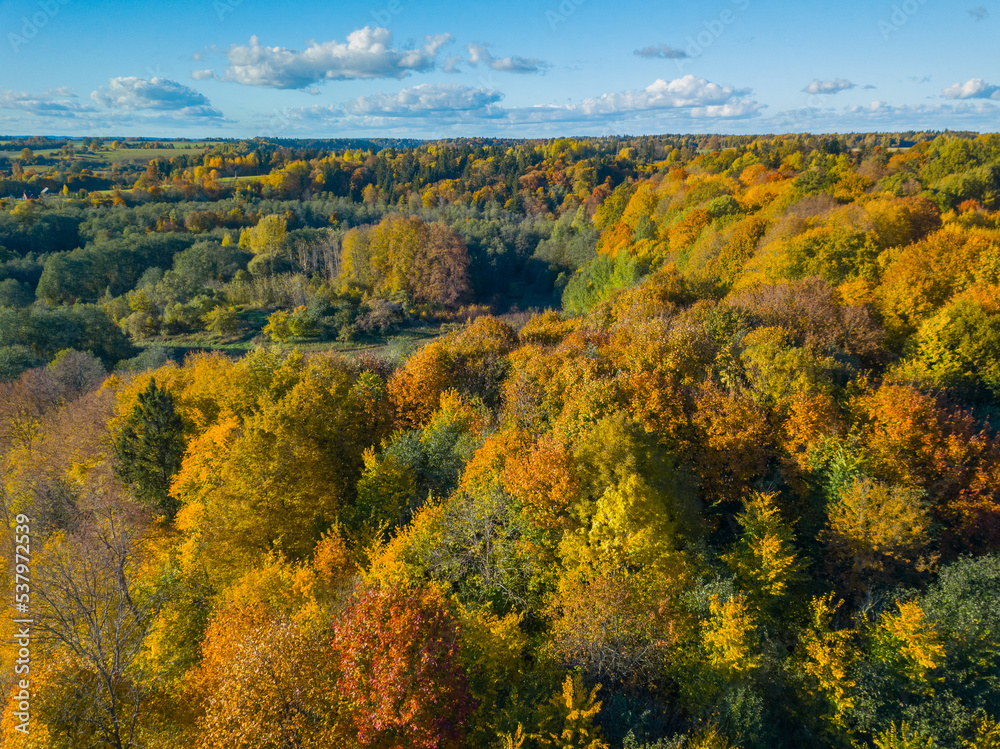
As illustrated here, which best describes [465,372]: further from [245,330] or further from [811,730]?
[245,330]

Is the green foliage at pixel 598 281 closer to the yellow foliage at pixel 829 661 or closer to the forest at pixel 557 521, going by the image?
the forest at pixel 557 521

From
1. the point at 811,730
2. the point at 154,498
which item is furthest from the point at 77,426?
the point at 811,730

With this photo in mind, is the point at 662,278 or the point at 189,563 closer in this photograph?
the point at 189,563

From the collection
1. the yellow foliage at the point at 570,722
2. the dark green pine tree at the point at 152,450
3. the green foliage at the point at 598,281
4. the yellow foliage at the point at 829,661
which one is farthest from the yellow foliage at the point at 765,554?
the green foliage at the point at 598,281

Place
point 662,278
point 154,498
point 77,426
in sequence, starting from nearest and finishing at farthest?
point 154,498, point 77,426, point 662,278

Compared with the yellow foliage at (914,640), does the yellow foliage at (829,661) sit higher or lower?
lower
